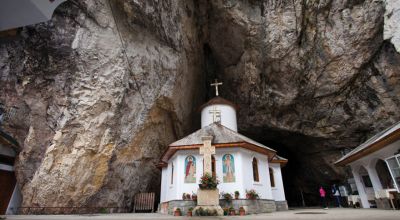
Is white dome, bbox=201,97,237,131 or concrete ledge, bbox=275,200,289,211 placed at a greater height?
white dome, bbox=201,97,237,131

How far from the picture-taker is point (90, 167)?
12.1 metres

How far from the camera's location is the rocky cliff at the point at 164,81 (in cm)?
1202

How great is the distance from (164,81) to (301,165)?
15.2 meters

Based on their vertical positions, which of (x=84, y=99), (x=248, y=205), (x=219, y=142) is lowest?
(x=248, y=205)

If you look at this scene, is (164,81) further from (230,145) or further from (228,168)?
(228,168)

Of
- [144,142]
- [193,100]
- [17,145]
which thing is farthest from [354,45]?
[17,145]

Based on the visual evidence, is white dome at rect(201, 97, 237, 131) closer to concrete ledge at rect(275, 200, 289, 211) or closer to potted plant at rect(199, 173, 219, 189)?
concrete ledge at rect(275, 200, 289, 211)

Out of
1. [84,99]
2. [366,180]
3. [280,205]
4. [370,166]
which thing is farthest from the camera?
[366,180]

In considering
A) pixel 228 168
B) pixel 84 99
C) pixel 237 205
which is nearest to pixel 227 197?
pixel 237 205

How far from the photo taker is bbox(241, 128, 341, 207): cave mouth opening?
19391 millimetres

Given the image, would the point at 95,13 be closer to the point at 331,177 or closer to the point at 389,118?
the point at 389,118

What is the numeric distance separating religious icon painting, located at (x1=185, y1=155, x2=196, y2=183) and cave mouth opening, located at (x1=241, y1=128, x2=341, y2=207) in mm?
9844

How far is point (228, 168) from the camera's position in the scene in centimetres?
1189

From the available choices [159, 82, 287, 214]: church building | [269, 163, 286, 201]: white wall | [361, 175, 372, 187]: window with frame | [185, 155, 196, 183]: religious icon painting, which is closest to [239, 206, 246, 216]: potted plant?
[159, 82, 287, 214]: church building
